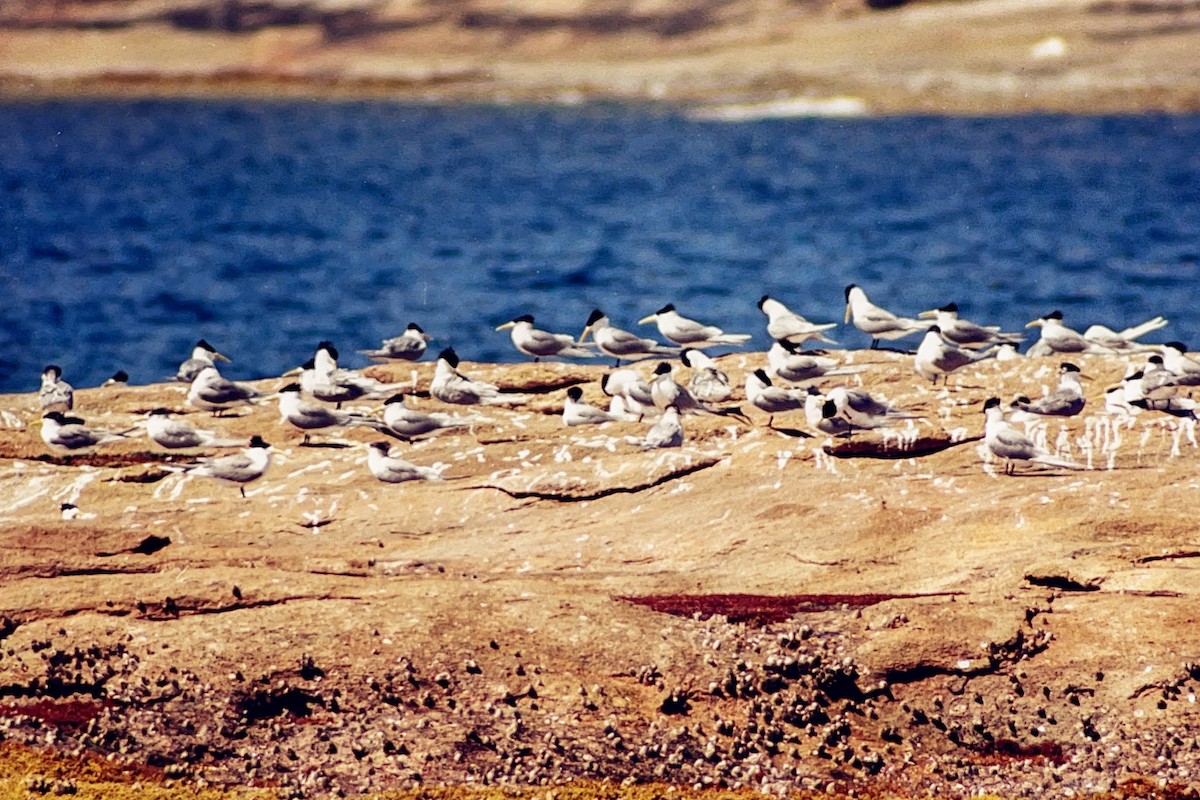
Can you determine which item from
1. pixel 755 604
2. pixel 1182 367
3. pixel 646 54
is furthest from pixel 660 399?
pixel 646 54

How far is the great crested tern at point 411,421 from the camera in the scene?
13.1m

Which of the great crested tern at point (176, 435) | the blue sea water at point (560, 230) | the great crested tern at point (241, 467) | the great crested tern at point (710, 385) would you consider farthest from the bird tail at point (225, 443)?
the blue sea water at point (560, 230)

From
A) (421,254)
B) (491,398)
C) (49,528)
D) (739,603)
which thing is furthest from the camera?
(421,254)

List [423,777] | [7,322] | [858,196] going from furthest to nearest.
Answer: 1. [858,196]
2. [7,322]
3. [423,777]

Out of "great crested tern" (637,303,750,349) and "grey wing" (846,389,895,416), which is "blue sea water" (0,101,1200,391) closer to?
"great crested tern" (637,303,750,349)

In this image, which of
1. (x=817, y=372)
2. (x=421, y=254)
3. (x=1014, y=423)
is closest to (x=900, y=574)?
(x=1014, y=423)

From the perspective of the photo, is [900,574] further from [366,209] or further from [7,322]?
[366,209]

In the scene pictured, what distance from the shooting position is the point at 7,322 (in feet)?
100

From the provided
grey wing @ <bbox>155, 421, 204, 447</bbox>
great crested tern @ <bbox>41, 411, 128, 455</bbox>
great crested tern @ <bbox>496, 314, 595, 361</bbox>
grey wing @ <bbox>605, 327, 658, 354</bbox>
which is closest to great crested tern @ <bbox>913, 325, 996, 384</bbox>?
grey wing @ <bbox>605, 327, 658, 354</bbox>

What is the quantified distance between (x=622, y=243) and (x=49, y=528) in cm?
3126

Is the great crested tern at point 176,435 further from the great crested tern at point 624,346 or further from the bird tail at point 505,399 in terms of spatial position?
the great crested tern at point 624,346

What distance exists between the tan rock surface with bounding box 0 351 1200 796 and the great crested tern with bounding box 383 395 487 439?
143 mm

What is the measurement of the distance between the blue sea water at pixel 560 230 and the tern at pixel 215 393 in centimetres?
1230

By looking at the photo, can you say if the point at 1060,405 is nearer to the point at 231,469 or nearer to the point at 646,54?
the point at 231,469
